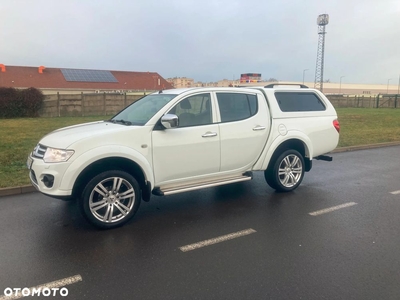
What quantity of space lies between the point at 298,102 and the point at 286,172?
139cm

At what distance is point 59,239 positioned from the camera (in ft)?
14.9

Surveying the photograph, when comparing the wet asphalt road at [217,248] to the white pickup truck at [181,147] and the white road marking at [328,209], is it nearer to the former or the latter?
the white road marking at [328,209]

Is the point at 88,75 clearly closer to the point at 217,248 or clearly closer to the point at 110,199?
the point at 110,199

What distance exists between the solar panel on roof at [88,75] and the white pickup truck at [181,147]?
168 ft

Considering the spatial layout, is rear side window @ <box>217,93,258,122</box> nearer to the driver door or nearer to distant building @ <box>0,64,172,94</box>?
the driver door

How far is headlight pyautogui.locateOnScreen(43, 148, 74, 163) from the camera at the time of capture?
4.50 meters

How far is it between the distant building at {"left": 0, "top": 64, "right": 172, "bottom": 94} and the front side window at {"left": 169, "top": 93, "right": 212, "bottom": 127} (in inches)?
1765

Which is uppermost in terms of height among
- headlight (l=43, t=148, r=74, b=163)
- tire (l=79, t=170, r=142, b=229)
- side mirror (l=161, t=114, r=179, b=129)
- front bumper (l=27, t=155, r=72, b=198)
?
side mirror (l=161, t=114, r=179, b=129)

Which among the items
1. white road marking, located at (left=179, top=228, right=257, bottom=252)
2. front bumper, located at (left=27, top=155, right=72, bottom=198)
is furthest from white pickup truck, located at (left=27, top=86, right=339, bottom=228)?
white road marking, located at (left=179, top=228, right=257, bottom=252)

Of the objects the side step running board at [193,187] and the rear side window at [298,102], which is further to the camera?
the rear side window at [298,102]

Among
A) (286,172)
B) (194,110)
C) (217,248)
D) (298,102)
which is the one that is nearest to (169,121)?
(194,110)

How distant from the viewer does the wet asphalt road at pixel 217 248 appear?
11.2 ft

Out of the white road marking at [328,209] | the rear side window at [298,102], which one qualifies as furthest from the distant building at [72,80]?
the white road marking at [328,209]

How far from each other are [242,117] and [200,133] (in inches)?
38.0
